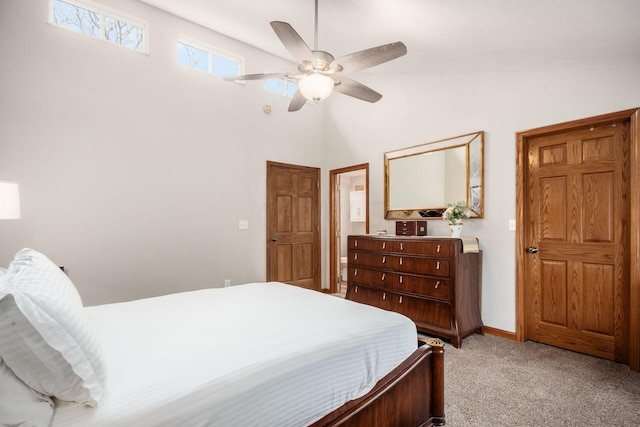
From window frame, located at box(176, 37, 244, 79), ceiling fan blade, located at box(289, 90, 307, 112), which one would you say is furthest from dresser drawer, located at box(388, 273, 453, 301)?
window frame, located at box(176, 37, 244, 79)

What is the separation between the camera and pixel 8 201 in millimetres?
2307

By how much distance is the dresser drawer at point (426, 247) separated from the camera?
3.13 m

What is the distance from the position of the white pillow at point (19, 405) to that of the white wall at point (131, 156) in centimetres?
271

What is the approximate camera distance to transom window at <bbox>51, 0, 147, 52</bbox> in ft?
10.2

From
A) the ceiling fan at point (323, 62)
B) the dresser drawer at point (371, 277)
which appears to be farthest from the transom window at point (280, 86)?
the dresser drawer at point (371, 277)

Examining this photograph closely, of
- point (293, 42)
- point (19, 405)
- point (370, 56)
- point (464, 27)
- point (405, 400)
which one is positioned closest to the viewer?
point (19, 405)

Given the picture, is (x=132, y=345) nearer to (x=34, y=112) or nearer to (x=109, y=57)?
(x=34, y=112)

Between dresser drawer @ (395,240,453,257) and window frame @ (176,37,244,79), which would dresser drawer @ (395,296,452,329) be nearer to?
dresser drawer @ (395,240,453,257)

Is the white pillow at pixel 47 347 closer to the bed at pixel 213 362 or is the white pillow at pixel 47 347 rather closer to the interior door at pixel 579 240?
the bed at pixel 213 362

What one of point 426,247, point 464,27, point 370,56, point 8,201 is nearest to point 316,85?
point 370,56

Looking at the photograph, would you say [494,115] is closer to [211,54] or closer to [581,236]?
[581,236]

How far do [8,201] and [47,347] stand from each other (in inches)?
81.8

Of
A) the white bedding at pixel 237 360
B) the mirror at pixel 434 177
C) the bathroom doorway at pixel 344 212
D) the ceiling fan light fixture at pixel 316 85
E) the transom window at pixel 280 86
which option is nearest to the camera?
the white bedding at pixel 237 360

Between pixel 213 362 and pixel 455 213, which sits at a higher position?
pixel 455 213
